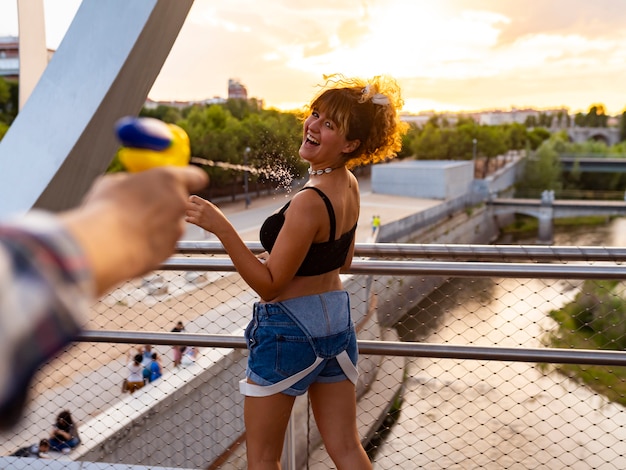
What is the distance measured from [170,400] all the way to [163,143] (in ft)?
17.5

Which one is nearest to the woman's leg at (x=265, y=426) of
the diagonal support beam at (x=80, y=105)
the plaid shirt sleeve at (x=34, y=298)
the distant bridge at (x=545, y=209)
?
the diagonal support beam at (x=80, y=105)

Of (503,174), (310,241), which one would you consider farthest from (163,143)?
(503,174)

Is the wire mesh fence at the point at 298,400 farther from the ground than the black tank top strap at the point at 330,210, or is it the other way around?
the black tank top strap at the point at 330,210

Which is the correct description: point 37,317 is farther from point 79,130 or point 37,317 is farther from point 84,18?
point 84,18

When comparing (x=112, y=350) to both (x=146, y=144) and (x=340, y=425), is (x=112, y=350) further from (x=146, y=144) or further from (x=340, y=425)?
(x=146, y=144)

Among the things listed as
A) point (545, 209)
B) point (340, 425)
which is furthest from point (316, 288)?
point (545, 209)

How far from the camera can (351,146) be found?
204cm

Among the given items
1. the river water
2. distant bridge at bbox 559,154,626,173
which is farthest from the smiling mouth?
distant bridge at bbox 559,154,626,173

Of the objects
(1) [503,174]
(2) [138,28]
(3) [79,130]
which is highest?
(2) [138,28]

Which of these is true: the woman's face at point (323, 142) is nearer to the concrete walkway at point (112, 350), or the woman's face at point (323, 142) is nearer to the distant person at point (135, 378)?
the concrete walkway at point (112, 350)

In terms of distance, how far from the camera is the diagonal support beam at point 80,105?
2.36 meters

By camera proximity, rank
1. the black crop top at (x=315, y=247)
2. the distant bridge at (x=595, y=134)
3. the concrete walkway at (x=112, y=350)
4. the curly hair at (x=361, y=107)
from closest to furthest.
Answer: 1. the black crop top at (x=315, y=247)
2. the curly hair at (x=361, y=107)
3. the concrete walkway at (x=112, y=350)
4. the distant bridge at (x=595, y=134)

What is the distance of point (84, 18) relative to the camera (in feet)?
8.06

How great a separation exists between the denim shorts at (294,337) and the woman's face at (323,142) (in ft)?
1.30
